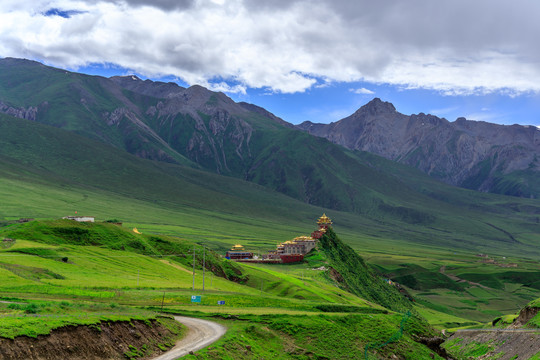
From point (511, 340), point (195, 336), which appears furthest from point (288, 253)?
point (195, 336)

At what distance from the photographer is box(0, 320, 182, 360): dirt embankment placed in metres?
30.2

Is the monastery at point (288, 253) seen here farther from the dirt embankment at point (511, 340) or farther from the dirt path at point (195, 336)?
the dirt path at point (195, 336)

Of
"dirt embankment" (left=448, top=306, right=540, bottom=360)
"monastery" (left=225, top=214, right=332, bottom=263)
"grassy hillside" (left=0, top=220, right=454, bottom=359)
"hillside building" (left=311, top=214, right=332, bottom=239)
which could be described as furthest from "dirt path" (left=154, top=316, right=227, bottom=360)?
"hillside building" (left=311, top=214, right=332, bottom=239)

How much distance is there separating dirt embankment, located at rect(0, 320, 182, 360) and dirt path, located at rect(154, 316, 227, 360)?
1010 mm

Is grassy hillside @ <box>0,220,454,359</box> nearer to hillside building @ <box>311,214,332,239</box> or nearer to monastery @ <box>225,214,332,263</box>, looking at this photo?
monastery @ <box>225,214,332,263</box>

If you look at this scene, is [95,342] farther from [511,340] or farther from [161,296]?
[511,340]

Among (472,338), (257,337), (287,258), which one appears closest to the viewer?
(257,337)

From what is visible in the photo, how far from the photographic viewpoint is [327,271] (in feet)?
432

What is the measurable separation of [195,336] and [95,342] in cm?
1142

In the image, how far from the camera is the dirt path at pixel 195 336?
38.2 m

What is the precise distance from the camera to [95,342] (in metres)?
35.2

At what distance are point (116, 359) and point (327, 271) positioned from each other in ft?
329

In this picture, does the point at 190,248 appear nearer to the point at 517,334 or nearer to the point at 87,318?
the point at 517,334

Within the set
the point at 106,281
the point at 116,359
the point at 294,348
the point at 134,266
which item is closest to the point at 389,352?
the point at 294,348
